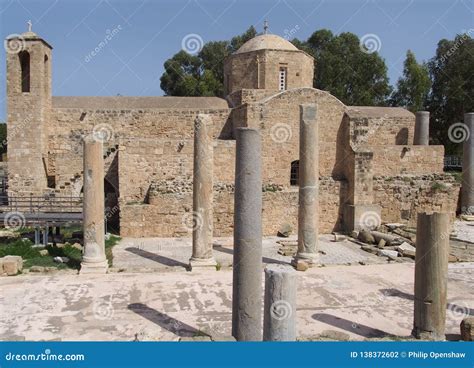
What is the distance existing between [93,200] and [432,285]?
748cm

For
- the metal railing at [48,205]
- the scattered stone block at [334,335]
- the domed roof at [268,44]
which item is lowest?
the scattered stone block at [334,335]

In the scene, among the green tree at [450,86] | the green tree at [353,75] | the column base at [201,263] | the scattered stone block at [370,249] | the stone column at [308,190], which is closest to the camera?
the column base at [201,263]

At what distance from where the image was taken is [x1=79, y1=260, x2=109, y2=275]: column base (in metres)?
10.5

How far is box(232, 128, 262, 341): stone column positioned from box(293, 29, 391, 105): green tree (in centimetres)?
3014

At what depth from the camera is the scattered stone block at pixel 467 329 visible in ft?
21.3

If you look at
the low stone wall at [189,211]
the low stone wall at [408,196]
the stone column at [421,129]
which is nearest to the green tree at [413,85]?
the stone column at [421,129]

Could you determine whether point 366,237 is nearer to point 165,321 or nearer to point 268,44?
point 165,321

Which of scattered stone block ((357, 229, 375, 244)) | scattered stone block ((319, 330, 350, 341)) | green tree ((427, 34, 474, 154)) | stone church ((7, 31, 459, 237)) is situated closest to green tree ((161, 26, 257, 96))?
green tree ((427, 34, 474, 154))

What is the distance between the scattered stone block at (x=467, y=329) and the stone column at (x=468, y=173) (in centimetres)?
1515

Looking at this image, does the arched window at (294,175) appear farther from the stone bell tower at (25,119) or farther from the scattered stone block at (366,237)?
the stone bell tower at (25,119)

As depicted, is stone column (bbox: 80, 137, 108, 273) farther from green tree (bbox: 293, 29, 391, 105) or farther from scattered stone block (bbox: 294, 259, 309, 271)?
green tree (bbox: 293, 29, 391, 105)

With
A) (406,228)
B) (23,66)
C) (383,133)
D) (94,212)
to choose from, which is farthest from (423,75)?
(94,212)

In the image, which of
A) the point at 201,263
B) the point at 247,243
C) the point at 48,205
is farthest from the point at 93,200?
the point at 48,205

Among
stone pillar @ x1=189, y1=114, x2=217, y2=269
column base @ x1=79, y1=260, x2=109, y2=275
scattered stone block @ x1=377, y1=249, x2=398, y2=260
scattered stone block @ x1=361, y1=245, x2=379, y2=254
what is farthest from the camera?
scattered stone block @ x1=361, y1=245, x2=379, y2=254
